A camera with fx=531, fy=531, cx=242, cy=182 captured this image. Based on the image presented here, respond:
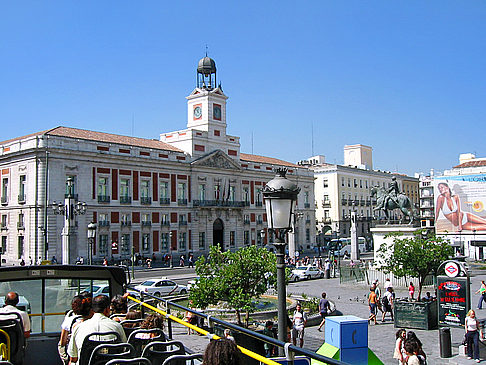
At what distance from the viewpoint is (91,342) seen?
5.29 meters

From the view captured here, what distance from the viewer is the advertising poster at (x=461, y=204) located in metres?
55.0

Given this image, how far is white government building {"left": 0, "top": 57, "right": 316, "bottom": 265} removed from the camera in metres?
Answer: 42.4

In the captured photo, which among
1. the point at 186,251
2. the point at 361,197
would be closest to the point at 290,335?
the point at 186,251

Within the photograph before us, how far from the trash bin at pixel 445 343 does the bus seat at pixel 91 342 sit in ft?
35.2

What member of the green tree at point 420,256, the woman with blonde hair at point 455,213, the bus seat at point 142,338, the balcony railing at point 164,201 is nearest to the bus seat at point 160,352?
the bus seat at point 142,338

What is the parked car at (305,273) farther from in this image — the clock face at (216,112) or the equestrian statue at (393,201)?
the clock face at (216,112)

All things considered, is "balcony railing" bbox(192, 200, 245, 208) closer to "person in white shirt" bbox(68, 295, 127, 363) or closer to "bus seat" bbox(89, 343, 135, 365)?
"person in white shirt" bbox(68, 295, 127, 363)

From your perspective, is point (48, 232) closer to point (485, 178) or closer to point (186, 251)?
point (186, 251)

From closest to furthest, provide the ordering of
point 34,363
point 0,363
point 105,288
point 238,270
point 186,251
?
point 0,363, point 34,363, point 105,288, point 238,270, point 186,251

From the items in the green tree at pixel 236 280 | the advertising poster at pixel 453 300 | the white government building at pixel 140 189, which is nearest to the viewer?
the advertising poster at pixel 453 300

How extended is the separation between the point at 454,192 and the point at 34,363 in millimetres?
55203

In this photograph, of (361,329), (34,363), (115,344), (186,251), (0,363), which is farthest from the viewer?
(186,251)

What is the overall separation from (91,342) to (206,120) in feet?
176

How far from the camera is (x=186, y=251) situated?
53.8 m
